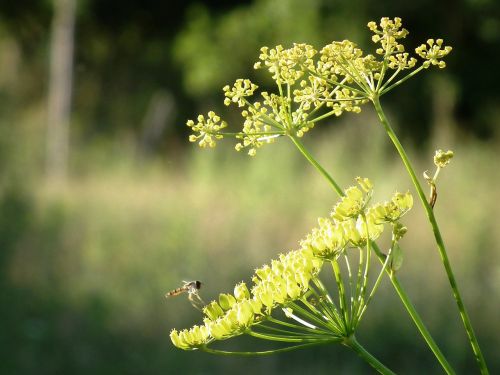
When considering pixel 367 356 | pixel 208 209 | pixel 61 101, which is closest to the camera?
pixel 367 356

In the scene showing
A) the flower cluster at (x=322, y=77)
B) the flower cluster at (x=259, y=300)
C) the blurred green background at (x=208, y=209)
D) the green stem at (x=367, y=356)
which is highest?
the blurred green background at (x=208, y=209)

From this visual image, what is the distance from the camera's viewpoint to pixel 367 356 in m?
1.02

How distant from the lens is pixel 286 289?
3.45ft

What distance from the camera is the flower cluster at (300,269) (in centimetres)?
106

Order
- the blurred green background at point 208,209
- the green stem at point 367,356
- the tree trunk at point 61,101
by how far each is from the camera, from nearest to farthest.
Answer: the green stem at point 367,356
the blurred green background at point 208,209
the tree trunk at point 61,101

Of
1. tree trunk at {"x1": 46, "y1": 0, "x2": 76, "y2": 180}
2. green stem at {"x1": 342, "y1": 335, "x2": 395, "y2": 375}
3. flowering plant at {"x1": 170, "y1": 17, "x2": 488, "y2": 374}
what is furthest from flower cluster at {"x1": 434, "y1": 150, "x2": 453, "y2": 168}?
tree trunk at {"x1": 46, "y1": 0, "x2": 76, "y2": 180}

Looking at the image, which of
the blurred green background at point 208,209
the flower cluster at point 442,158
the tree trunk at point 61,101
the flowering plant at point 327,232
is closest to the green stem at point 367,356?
the flowering plant at point 327,232

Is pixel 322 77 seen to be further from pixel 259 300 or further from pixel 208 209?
pixel 208 209

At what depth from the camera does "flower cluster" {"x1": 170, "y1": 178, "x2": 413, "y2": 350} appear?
41.6 inches

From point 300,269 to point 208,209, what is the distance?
8286 mm

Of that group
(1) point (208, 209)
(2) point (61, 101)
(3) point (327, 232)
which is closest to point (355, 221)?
(3) point (327, 232)

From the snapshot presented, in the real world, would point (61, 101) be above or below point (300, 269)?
above

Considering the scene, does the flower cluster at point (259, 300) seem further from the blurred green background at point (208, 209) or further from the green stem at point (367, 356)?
the blurred green background at point (208, 209)

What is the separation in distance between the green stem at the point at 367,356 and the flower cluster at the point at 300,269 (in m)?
0.08
